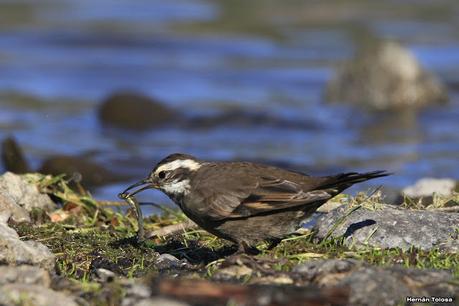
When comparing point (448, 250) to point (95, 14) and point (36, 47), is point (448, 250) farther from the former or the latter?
point (95, 14)

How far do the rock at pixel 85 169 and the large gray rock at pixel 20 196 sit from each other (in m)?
3.81

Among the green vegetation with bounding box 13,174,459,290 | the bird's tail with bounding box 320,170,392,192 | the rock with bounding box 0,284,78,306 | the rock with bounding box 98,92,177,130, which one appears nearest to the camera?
the rock with bounding box 0,284,78,306

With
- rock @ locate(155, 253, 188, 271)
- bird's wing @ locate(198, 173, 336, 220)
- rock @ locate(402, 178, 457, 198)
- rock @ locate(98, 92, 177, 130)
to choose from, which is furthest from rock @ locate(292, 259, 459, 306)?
rock @ locate(98, 92, 177, 130)

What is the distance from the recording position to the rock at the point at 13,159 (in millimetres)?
13305

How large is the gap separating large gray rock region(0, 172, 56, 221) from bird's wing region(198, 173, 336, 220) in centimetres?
209

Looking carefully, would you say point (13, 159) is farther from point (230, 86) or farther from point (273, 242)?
point (230, 86)

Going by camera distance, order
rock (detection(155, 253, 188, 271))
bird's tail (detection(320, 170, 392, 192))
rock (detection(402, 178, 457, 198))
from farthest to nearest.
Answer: rock (detection(402, 178, 457, 198)) < rock (detection(155, 253, 188, 271)) < bird's tail (detection(320, 170, 392, 192))

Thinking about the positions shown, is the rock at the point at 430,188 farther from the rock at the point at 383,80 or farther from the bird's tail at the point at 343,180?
the rock at the point at 383,80

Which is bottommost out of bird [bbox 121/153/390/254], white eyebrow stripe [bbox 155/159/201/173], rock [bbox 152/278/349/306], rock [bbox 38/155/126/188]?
rock [bbox 38/155/126/188]

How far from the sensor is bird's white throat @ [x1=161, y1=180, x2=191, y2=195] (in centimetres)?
814

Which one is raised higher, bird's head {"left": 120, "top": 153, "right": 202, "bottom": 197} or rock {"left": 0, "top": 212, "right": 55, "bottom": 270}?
bird's head {"left": 120, "top": 153, "right": 202, "bottom": 197}

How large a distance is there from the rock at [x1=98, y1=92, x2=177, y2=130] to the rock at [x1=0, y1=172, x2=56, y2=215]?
10.7 meters

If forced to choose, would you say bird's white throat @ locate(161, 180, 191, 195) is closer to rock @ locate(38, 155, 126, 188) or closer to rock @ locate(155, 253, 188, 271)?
rock @ locate(155, 253, 188, 271)

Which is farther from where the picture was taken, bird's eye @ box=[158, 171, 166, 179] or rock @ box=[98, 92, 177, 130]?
rock @ box=[98, 92, 177, 130]
